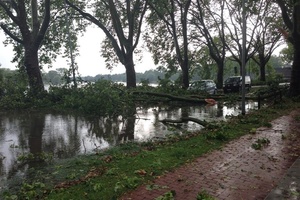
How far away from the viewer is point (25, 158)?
778 centimetres

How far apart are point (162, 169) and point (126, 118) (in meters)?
8.60

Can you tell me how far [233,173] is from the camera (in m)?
5.77

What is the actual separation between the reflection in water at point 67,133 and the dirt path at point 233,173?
3.26 metres

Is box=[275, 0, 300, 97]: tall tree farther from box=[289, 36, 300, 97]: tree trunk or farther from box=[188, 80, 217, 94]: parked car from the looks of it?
box=[188, 80, 217, 94]: parked car

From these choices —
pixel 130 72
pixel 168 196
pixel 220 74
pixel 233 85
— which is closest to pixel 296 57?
pixel 233 85

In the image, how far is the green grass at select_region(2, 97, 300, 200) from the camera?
508cm

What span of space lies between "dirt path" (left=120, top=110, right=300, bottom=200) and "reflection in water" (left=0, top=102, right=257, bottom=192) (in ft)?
10.7

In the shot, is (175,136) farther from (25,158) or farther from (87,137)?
(25,158)

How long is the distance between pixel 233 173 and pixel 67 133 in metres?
7.29

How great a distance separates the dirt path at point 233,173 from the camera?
4844 mm

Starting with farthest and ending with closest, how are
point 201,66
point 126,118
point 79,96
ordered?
1. point 201,66
2. point 79,96
3. point 126,118

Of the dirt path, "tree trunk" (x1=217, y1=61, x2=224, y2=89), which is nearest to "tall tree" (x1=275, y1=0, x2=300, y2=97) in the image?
the dirt path

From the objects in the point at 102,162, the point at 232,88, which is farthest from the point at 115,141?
the point at 232,88

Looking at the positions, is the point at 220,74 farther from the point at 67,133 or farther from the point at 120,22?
the point at 67,133
